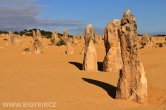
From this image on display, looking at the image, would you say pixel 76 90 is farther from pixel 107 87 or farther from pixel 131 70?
pixel 131 70

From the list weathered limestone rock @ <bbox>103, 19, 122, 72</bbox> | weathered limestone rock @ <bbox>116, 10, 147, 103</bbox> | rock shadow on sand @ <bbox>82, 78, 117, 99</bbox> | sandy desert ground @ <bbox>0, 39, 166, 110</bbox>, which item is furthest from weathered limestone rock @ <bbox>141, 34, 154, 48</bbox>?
weathered limestone rock @ <bbox>116, 10, 147, 103</bbox>

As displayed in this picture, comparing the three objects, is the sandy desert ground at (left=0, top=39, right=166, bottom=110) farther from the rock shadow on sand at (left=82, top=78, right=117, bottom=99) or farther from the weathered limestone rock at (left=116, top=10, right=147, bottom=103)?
the weathered limestone rock at (left=116, top=10, right=147, bottom=103)

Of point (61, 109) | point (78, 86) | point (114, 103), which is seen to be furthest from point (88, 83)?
point (61, 109)

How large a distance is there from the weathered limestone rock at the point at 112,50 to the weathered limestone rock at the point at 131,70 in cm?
610

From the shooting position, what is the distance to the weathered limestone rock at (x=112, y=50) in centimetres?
1844

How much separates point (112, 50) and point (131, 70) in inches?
265

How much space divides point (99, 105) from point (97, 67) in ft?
28.6

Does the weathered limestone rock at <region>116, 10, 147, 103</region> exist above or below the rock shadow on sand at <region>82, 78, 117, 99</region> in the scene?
above

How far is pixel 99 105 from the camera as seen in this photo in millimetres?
10703

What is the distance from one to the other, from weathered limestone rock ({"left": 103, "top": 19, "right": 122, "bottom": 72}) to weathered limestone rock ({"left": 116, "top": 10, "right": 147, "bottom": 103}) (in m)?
6.10

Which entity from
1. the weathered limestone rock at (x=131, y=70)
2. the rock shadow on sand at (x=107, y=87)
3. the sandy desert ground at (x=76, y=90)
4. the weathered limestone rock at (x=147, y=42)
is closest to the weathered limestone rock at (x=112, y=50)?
the sandy desert ground at (x=76, y=90)

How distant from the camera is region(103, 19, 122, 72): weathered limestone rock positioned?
18.4 m

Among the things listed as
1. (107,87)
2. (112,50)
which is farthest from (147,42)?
(107,87)

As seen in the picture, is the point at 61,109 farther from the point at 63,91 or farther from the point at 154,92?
the point at 154,92
